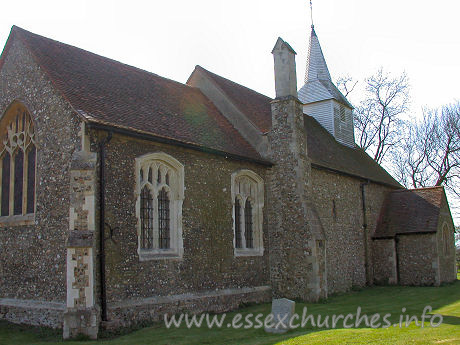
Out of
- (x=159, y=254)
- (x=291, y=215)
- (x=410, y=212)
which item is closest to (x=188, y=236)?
(x=159, y=254)

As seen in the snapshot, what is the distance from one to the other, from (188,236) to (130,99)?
4469 millimetres

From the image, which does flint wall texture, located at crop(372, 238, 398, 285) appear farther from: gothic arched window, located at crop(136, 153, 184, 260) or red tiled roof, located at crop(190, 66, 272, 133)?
gothic arched window, located at crop(136, 153, 184, 260)

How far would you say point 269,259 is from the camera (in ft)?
55.3

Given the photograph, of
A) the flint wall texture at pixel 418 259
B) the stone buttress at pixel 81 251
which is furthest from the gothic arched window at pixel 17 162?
the flint wall texture at pixel 418 259

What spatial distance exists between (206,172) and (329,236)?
7163 mm

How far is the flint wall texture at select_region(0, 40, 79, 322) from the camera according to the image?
11.7 metres

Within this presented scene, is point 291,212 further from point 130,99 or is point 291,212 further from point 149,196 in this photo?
point 130,99

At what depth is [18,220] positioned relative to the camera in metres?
12.8

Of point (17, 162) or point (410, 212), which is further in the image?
point (410, 212)

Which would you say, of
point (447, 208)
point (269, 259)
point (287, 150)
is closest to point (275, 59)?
point (287, 150)

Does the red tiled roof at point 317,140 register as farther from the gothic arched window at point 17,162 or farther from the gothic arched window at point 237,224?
the gothic arched window at point 17,162

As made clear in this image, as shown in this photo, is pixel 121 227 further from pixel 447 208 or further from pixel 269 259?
pixel 447 208

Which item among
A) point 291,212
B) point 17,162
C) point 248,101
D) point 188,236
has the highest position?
point 248,101

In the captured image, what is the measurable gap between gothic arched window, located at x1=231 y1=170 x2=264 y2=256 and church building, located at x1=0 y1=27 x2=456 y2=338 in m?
0.05
